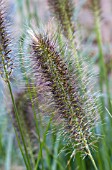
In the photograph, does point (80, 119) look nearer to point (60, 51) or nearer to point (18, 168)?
point (60, 51)

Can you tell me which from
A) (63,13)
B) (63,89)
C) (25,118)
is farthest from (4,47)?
(25,118)

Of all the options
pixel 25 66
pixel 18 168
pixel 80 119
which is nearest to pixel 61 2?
pixel 25 66

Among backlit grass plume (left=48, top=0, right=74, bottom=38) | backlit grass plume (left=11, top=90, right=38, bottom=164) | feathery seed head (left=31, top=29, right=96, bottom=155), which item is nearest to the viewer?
feathery seed head (left=31, top=29, right=96, bottom=155)

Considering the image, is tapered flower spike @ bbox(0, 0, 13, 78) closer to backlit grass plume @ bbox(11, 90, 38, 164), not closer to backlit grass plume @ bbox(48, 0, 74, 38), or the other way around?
backlit grass plume @ bbox(48, 0, 74, 38)

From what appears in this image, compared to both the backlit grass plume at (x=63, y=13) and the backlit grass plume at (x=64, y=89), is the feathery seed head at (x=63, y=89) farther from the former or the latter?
the backlit grass plume at (x=63, y=13)

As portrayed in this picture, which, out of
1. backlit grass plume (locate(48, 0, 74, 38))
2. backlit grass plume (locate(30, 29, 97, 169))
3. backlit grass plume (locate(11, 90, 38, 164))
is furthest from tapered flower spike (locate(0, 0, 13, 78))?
backlit grass plume (locate(11, 90, 38, 164))

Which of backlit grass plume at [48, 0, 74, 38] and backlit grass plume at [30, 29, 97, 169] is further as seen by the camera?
backlit grass plume at [48, 0, 74, 38]
